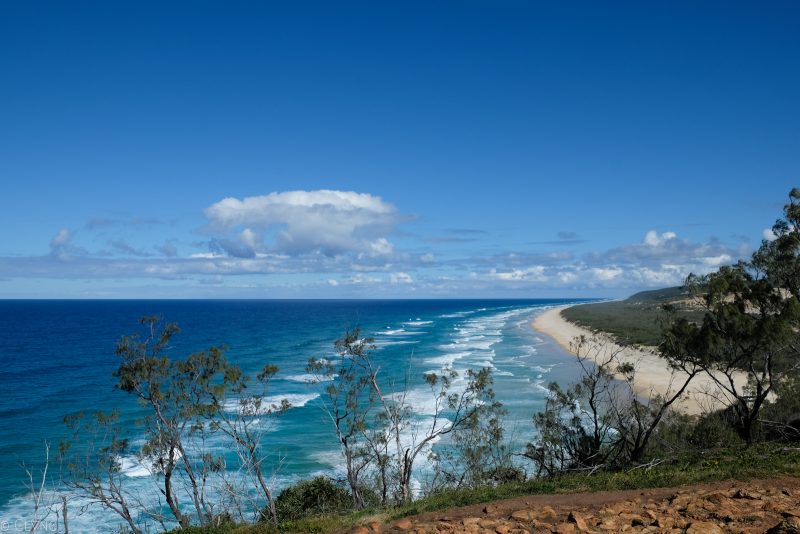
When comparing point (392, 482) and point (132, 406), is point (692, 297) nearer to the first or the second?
point (392, 482)

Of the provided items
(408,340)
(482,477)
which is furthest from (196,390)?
(408,340)

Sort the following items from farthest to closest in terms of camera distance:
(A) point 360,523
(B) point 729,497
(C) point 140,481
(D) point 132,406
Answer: (D) point 132,406, (C) point 140,481, (A) point 360,523, (B) point 729,497

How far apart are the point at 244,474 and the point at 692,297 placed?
2294 cm

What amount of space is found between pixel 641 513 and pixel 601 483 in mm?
3288

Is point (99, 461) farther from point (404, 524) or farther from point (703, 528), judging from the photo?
point (703, 528)

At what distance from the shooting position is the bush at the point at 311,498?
22.9m

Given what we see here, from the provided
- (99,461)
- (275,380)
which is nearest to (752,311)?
(99,461)

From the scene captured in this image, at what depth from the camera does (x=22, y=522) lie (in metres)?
23.2

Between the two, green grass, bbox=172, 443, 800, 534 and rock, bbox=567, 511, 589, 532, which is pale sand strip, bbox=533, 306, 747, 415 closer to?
green grass, bbox=172, 443, 800, 534

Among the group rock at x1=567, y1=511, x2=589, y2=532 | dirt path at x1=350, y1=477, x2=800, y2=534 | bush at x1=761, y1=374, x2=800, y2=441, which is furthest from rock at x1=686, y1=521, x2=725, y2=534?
bush at x1=761, y1=374, x2=800, y2=441

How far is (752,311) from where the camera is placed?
20.0m

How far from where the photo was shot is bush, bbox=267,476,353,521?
2288cm

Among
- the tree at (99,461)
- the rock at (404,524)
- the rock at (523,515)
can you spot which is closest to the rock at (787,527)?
the rock at (523,515)

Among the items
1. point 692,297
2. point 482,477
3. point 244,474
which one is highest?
point 692,297
